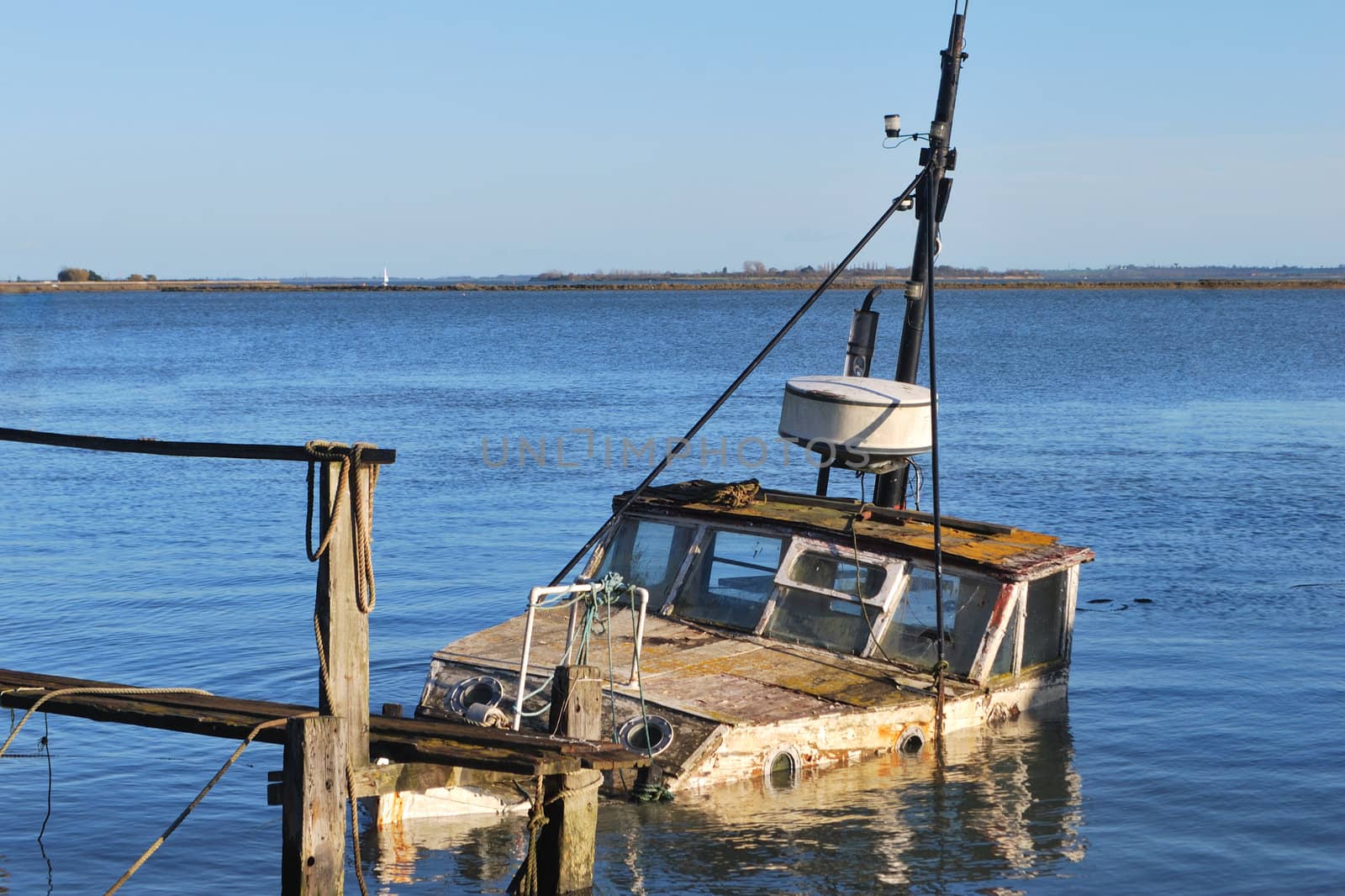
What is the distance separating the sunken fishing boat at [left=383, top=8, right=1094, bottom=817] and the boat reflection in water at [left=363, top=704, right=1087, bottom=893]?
9.0 inches

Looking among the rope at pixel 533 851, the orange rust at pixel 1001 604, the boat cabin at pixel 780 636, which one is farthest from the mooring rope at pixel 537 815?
the orange rust at pixel 1001 604

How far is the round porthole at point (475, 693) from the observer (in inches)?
401

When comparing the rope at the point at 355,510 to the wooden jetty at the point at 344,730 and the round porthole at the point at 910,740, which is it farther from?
the round porthole at the point at 910,740

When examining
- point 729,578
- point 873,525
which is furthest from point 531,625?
point 873,525

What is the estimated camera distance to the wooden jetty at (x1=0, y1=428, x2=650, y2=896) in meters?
6.82

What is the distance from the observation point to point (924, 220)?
1360cm

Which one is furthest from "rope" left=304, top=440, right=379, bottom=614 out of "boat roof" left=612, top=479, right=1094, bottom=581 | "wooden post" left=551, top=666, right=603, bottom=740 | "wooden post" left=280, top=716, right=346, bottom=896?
"boat roof" left=612, top=479, right=1094, bottom=581

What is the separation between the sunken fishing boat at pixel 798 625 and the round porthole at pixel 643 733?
0.05 ft

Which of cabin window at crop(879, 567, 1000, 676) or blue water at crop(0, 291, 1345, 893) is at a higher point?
cabin window at crop(879, 567, 1000, 676)

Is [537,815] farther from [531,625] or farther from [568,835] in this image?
[531,625]

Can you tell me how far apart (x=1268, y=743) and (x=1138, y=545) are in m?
9.39

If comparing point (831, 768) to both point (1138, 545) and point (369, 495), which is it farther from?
point (1138, 545)

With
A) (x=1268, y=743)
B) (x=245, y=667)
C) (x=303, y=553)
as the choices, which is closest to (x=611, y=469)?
(x=303, y=553)

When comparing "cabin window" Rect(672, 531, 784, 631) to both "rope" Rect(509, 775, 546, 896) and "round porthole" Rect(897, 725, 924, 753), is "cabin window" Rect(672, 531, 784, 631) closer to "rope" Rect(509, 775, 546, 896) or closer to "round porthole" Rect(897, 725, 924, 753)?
"round porthole" Rect(897, 725, 924, 753)
